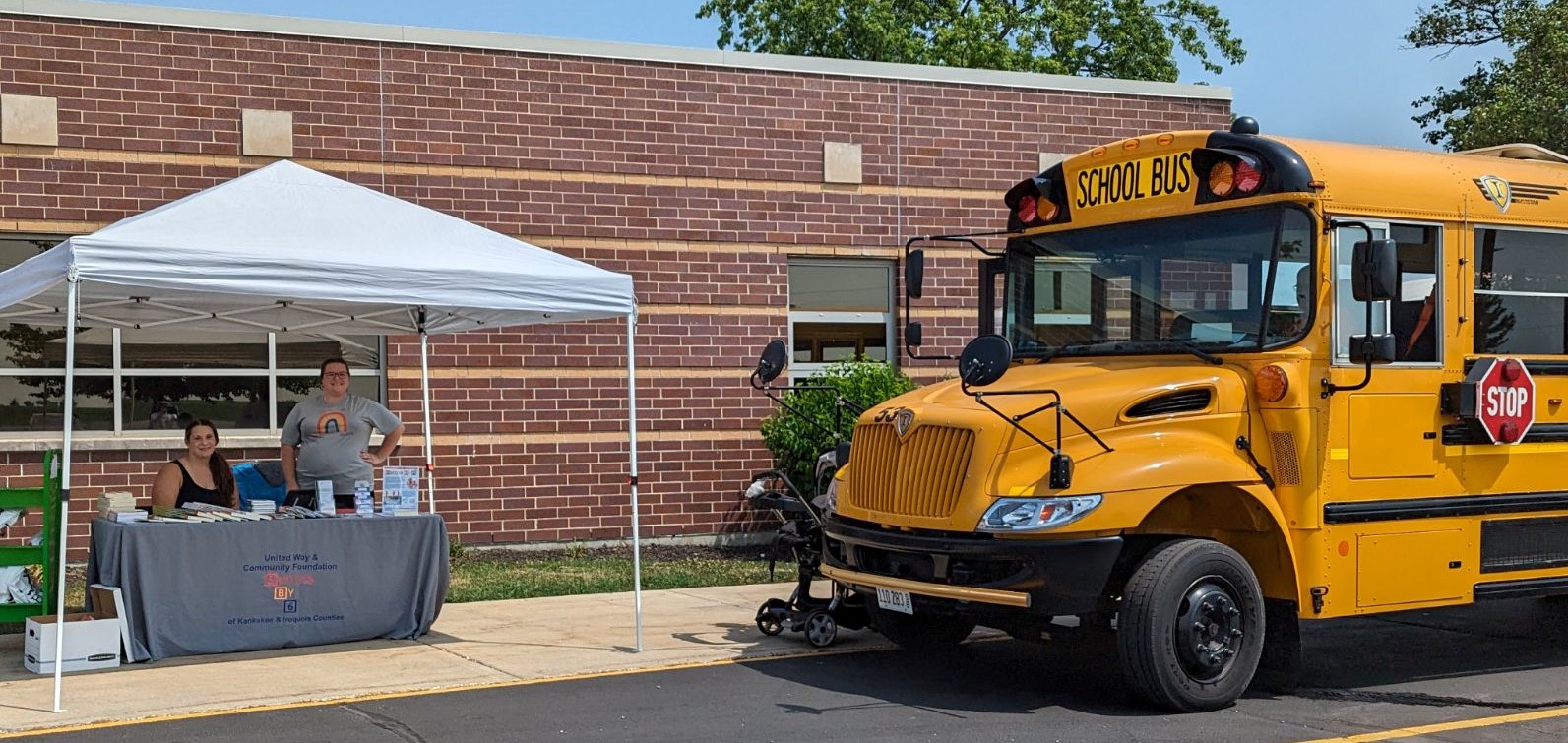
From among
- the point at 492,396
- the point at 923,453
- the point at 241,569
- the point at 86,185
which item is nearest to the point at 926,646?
the point at 923,453

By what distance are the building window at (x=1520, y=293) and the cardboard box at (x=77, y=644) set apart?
7474 mm

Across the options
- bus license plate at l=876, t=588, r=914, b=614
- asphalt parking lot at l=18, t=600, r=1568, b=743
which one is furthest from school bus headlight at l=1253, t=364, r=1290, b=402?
bus license plate at l=876, t=588, r=914, b=614

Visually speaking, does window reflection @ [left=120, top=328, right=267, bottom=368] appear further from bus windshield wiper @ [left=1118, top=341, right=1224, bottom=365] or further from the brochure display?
bus windshield wiper @ [left=1118, top=341, right=1224, bottom=365]

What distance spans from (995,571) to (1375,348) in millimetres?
2126

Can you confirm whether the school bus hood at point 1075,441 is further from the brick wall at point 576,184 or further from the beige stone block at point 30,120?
the beige stone block at point 30,120

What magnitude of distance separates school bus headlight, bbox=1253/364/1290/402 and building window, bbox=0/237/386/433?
803cm

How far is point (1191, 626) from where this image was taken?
7.72 meters

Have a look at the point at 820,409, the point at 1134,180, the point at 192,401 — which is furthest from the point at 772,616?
the point at 192,401

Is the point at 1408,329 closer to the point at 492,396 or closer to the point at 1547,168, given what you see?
the point at 1547,168

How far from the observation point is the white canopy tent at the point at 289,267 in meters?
8.49

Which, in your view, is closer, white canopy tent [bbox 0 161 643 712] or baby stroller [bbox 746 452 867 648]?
white canopy tent [bbox 0 161 643 712]

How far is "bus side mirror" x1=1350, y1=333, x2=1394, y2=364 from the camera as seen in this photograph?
7938 millimetres

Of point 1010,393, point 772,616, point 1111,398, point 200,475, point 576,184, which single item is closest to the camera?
point 1010,393

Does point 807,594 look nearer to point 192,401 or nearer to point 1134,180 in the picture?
point 1134,180
